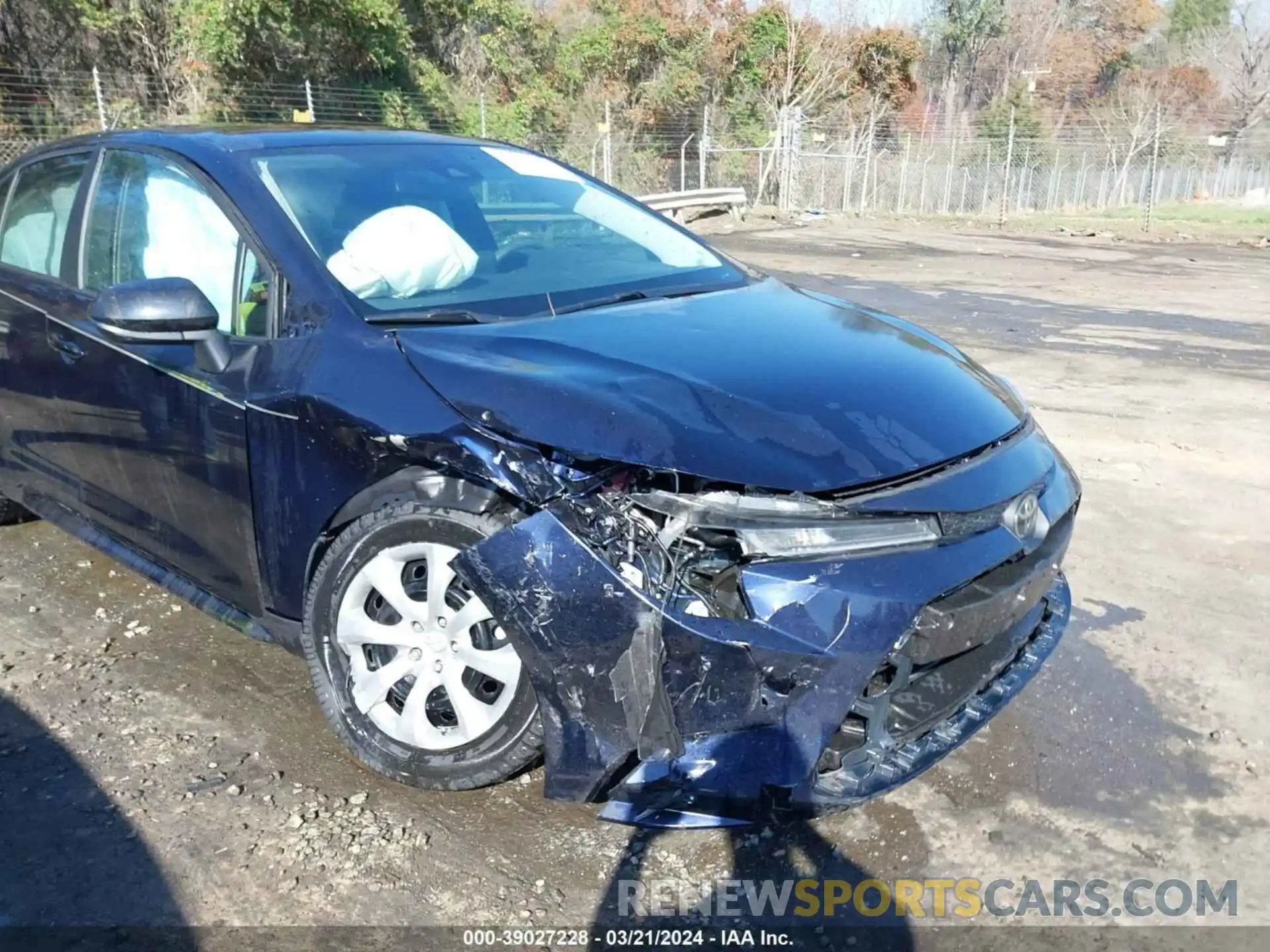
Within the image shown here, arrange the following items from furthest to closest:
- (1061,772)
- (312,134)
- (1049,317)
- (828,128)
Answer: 1. (828,128)
2. (1049,317)
3. (312,134)
4. (1061,772)

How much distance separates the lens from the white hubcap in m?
2.55

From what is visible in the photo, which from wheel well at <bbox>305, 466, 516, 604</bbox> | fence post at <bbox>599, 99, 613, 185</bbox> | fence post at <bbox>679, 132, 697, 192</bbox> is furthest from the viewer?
fence post at <bbox>679, 132, 697, 192</bbox>

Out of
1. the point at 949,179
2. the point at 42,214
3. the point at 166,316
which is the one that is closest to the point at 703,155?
the point at 949,179

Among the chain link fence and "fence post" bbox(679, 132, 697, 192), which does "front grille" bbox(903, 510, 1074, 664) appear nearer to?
the chain link fence

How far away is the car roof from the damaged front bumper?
1.77 meters

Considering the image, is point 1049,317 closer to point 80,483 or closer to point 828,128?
point 80,483

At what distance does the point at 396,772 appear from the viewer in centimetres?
272

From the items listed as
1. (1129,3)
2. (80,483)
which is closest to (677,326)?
(80,483)

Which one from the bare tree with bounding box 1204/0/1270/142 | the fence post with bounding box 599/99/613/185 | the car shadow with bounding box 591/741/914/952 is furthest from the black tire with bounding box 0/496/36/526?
the bare tree with bounding box 1204/0/1270/142

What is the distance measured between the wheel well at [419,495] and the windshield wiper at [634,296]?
74 cm

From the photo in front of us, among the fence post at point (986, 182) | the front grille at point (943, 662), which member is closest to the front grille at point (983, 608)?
the front grille at point (943, 662)

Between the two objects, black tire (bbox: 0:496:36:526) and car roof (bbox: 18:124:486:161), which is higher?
car roof (bbox: 18:124:486:161)

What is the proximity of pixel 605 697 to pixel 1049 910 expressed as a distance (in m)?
1.15

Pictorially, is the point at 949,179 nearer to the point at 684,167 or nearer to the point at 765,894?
the point at 684,167
